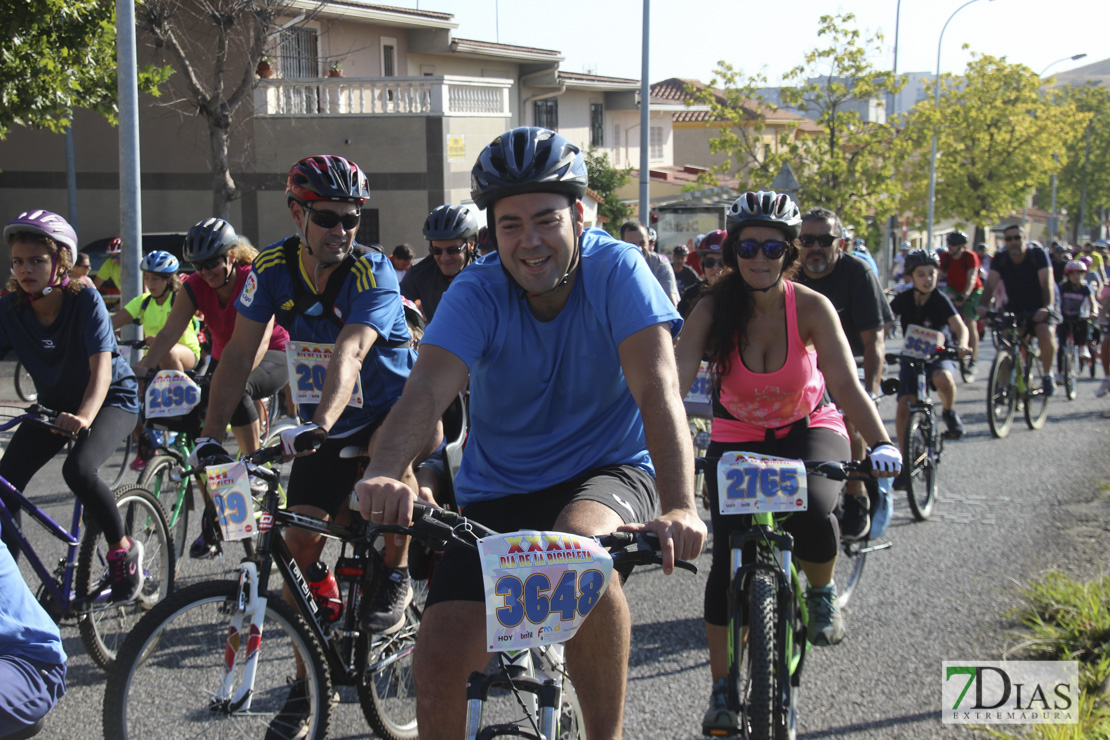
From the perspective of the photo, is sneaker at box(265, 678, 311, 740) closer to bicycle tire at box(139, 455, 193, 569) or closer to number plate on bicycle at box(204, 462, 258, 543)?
A: number plate on bicycle at box(204, 462, 258, 543)

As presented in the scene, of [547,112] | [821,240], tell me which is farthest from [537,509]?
[547,112]

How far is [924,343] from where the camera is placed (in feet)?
27.9

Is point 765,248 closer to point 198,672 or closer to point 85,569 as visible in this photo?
point 198,672

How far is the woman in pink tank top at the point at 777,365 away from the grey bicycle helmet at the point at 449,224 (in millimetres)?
2781

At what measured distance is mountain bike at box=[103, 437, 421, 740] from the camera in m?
3.41

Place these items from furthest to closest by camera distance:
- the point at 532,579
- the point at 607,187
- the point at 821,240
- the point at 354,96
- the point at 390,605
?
the point at 607,187 < the point at 354,96 < the point at 821,240 < the point at 390,605 < the point at 532,579

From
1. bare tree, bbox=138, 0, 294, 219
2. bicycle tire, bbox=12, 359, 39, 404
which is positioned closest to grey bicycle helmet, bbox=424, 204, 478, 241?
bicycle tire, bbox=12, 359, 39, 404

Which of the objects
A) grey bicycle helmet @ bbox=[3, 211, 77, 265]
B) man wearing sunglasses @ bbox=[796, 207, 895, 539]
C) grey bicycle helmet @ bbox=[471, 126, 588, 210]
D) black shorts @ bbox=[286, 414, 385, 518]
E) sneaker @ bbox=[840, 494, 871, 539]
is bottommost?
sneaker @ bbox=[840, 494, 871, 539]

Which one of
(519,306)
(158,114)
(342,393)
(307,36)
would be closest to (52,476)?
(342,393)

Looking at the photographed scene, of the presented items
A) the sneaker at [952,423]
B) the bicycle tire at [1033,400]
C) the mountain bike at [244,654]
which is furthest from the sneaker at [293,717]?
the bicycle tire at [1033,400]

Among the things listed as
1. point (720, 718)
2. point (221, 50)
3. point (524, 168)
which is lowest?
point (720, 718)

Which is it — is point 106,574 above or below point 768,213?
below

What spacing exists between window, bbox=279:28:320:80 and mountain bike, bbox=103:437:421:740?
24.7 m

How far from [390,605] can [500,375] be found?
61.0 inches
